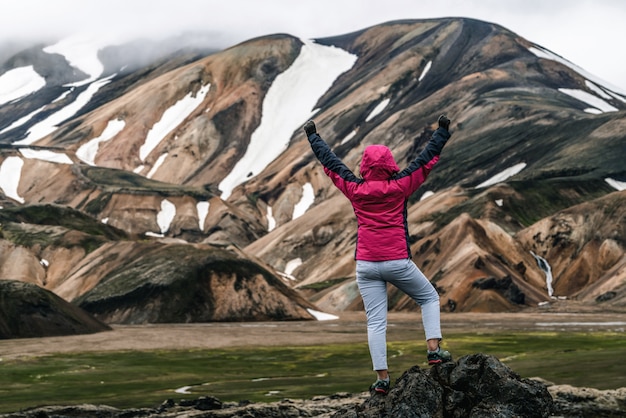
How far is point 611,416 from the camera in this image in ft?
59.7

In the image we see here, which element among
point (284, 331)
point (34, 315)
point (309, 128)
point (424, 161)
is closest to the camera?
point (424, 161)

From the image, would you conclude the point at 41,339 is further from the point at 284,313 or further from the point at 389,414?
the point at 389,414

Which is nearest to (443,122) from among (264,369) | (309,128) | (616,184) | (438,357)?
(309,128)

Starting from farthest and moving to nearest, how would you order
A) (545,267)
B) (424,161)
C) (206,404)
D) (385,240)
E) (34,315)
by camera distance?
(545,267) → (34,315) → (206,404) → (424,161) → (385,240)

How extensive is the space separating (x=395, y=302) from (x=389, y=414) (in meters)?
109

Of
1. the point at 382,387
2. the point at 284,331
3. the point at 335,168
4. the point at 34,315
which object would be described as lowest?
the point at 382,387

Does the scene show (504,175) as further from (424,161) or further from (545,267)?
(424,161)

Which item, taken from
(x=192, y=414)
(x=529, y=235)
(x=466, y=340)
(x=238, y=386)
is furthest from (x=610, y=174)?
(x=192, y=414)

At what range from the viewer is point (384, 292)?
15133 millimetres

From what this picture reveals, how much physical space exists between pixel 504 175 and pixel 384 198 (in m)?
165

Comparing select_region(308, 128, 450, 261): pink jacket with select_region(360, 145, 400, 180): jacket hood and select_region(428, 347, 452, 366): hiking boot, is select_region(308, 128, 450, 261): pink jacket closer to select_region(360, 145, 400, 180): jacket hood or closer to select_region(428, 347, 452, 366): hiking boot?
select_region(360, 145, 400, 180): jacket hood

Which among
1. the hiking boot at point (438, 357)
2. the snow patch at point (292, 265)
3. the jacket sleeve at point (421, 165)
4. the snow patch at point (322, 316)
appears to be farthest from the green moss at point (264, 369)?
the snow patch at point (292, 265)

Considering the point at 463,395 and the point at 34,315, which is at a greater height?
the point at 34,315

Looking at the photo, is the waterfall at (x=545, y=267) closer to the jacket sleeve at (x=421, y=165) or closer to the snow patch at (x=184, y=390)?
the snow patch at (x=184, y=390)
